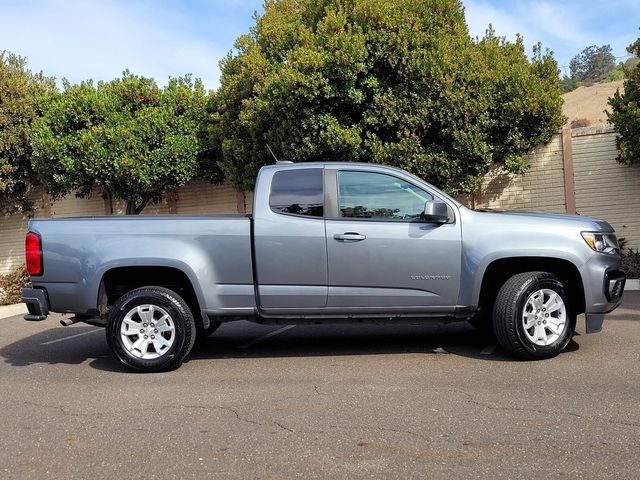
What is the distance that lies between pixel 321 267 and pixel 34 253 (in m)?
2.87

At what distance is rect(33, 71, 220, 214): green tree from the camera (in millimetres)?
14445

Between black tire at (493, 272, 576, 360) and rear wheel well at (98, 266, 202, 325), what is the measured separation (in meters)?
3.02

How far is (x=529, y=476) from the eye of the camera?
3406 millimetres

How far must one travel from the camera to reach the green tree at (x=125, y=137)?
1445 cm

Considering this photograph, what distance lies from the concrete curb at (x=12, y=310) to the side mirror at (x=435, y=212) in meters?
9.14

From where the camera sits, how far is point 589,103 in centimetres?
4372

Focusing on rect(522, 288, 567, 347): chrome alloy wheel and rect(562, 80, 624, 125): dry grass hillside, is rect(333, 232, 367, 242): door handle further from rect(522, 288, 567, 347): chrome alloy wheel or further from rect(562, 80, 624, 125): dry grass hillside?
rect(562, 80, 624, 125): dry grass hillside

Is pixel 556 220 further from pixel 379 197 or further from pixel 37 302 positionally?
pixel 37 302

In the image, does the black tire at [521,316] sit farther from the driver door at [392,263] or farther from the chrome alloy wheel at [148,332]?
the chrome alloy wheel at [148,332]

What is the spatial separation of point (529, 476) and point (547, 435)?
0.67 m

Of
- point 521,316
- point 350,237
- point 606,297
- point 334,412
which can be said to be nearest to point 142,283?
point 350,237

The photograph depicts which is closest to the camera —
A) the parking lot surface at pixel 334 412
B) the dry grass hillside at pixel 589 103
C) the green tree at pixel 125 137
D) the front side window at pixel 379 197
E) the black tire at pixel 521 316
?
the parking lot surface at pixel 334 412

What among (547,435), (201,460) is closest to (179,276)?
(201,460)

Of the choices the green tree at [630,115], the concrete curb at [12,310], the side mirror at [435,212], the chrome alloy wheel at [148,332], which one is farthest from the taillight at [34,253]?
the green tree at [630,115]
